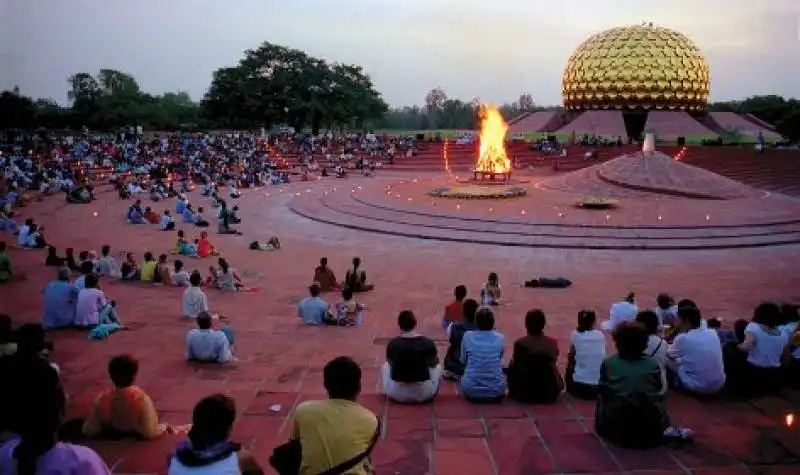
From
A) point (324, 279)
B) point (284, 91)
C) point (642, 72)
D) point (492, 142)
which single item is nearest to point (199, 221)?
point (324, 279)

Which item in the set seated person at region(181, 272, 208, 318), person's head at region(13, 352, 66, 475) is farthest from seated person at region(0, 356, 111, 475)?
seated person at region(181, 272, 208, 318)

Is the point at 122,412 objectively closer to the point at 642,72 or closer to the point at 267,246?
the point at 267,246

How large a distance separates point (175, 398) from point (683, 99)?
48268mm

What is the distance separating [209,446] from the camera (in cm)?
324

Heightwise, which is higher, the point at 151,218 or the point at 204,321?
the point at 204,321

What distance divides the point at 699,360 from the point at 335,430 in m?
3.54

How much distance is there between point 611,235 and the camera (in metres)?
16.6

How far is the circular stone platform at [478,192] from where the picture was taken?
909 inches

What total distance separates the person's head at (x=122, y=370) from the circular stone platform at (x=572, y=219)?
1262 cm

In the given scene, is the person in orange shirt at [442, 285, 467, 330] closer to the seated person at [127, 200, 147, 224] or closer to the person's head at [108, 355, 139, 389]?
the person's head at [108, 355, 139, 389]

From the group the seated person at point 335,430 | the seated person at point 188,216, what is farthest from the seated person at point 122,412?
the seated person at point 188,216

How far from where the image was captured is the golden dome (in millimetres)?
45875

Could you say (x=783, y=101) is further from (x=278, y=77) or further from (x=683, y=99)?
(x=278, y=77)

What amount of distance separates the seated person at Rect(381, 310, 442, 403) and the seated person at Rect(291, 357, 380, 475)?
1756mm
